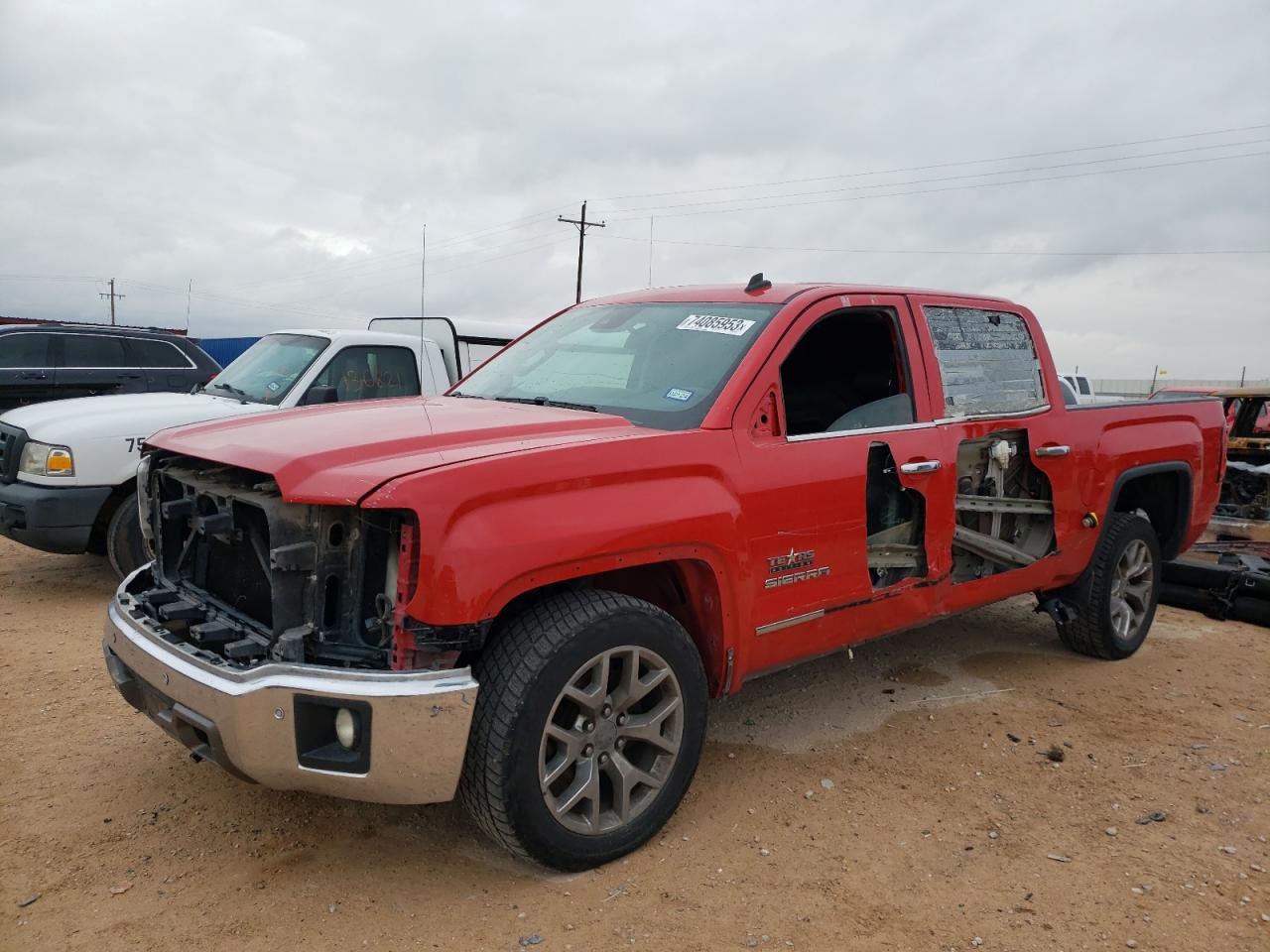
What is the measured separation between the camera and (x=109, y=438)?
229 inches

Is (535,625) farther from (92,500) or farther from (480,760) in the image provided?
(92,500)

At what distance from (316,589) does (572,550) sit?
0.75 m

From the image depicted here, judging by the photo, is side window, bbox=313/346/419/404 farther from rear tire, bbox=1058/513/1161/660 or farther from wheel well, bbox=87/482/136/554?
rear tire, bbox=1058/513/1161/660

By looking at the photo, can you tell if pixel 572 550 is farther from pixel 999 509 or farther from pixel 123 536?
pixel 123 536

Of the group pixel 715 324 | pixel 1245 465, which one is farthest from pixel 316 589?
pixel 1245 465

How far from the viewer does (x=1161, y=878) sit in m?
3.05

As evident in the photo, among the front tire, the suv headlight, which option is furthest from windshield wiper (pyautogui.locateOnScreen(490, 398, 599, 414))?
the suv headlight

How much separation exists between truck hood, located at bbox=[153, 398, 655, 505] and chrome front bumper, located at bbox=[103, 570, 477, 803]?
51 centimetres

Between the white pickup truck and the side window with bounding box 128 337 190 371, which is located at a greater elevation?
the side window with bounding box 128 337 190 371

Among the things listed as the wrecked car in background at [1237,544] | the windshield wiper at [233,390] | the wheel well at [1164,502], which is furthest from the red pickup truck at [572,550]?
the windshield wiper at [233,390]

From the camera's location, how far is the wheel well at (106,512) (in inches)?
229

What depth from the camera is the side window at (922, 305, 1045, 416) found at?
13.8ft

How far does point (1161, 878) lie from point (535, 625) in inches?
88.7

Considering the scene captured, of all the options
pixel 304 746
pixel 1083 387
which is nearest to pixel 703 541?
pixel 304 746
